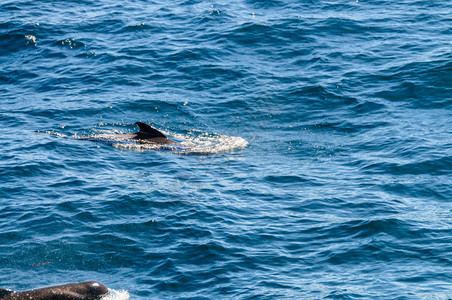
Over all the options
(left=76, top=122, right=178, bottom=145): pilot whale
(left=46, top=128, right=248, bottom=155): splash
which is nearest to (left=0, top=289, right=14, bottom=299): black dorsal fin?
(left=46, top=128, right=248, bottom=155): splash

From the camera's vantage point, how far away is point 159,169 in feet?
68.2

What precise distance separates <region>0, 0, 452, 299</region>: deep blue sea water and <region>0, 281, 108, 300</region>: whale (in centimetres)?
77

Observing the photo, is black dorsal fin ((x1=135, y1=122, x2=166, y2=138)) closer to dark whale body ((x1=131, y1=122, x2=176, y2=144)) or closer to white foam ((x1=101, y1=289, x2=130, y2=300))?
dark whale body ((x1=131, y1=122, x2=176, y2=144))

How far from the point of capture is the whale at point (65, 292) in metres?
12.5

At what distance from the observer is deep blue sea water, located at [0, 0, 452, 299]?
14.9 metres

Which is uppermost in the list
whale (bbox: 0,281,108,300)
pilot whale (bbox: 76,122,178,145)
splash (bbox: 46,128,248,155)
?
whale (bbox: 0,281,108,300)

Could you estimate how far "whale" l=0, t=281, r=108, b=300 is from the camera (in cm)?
1247

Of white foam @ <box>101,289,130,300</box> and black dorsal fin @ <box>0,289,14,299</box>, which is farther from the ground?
black dorsal fin @ <box>0,289,14,299</box>

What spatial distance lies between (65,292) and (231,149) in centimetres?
1066

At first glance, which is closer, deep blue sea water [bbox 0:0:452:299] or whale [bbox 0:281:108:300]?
whale [bbox 0:281:108:300]

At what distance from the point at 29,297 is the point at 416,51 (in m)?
22.5

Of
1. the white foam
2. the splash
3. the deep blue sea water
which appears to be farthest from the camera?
the splash

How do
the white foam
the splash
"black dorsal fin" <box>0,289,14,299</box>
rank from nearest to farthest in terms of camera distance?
"black dorsal fin" <box>0,289,14,299</box> < the white foam < the splash

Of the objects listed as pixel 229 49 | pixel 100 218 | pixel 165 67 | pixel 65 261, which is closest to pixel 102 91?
pixel 165 67
